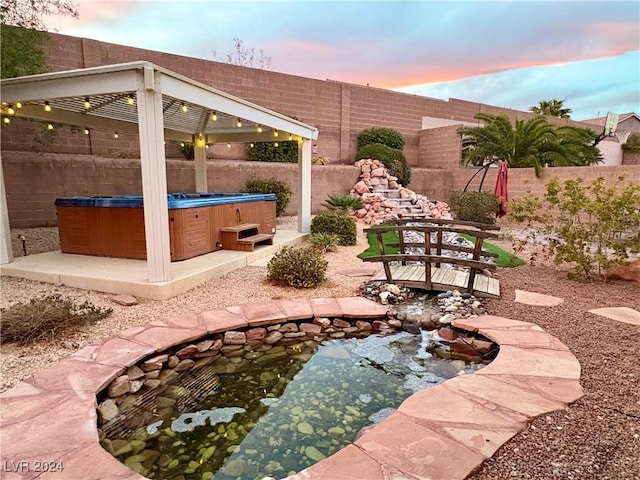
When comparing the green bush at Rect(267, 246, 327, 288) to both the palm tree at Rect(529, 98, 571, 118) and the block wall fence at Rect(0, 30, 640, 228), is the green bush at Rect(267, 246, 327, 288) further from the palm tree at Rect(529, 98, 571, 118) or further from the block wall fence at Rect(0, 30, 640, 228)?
the palm tree at Rect(529, 98, 571, 118)

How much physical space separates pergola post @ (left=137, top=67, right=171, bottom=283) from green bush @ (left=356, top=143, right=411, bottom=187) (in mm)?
10079

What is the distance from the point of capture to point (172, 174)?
9.51m

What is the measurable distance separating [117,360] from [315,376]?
63.7 inches

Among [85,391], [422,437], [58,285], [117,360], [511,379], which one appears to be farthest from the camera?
[58,285]

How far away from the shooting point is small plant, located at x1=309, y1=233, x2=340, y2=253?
7.42 meters

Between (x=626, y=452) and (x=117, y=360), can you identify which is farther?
(x=117, y=360)

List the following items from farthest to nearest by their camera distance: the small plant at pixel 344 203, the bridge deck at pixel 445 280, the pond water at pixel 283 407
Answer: the small plant at pixel 344 203 < the bridge deck at pixel 445 280 < the pond water at pixel 283 407

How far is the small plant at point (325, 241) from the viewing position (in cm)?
742

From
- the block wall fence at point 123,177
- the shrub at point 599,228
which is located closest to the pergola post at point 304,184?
the block wall fence at point 123,177

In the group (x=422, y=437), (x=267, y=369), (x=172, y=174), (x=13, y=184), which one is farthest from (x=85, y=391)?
(x=172, y=174)

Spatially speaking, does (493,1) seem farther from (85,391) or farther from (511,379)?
(85,391)

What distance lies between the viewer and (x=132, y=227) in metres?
5.54

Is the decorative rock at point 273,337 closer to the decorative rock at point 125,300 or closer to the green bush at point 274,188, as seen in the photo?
the decorative rock at point 125,300

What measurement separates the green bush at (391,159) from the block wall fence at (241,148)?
0.75 m
